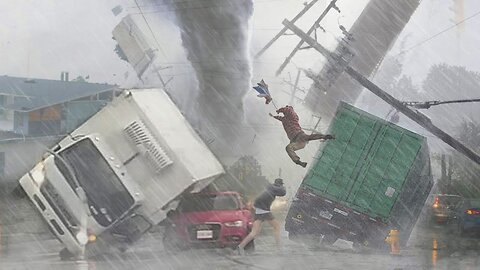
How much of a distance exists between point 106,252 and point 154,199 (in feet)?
3.53

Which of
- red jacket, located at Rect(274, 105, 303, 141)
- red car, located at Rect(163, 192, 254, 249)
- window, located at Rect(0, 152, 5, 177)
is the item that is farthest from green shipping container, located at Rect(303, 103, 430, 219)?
window, located at Rect(0, 152, 5, 177)

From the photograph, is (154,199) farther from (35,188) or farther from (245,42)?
(245,42)

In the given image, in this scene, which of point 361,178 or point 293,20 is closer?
point 361,178

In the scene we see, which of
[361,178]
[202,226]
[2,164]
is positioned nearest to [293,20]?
[361,178]

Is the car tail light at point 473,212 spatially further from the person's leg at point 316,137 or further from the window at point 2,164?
the window at point 2,164

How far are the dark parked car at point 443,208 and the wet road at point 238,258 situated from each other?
3.95m

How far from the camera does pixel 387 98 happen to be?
11.0 m

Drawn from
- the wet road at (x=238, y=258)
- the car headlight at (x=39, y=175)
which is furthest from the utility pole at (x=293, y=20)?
the car headlight at (x=39, y=175)

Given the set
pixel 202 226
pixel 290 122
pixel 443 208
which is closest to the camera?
pixel 202 226

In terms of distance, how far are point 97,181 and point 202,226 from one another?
1647mm

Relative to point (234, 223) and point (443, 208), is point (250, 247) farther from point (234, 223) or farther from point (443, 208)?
point (443, 208)

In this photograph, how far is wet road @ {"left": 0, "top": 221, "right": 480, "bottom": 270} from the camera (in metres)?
7.05

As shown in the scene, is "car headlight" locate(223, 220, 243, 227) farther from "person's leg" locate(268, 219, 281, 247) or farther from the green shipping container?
the green shipping container

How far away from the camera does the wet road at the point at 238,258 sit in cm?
705
